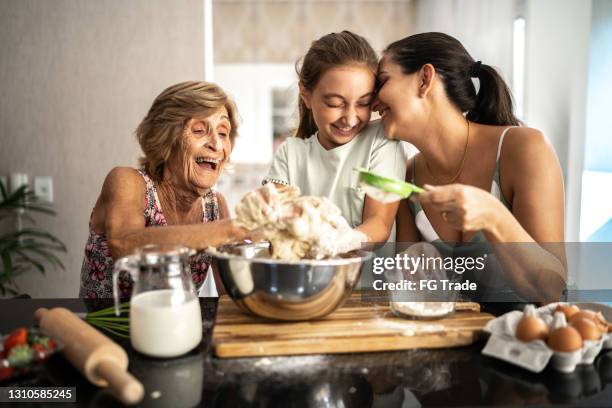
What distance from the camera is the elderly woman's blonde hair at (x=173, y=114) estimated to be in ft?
5.43

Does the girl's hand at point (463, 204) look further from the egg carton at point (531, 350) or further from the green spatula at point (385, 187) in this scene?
the egg carton at point (531, 350)

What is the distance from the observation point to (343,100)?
1.53m

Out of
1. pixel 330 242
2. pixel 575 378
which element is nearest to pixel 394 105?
pixel 330 242

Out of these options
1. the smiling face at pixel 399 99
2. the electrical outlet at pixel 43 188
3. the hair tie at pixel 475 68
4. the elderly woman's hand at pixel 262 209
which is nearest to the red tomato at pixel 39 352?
the elderly woman's hand at pixel 262 209

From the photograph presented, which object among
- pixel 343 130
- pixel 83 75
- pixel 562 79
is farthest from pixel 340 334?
pixel 562 79

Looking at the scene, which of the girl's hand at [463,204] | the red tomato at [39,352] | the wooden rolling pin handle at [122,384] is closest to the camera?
the wooden rolling pin handle at [122,384]

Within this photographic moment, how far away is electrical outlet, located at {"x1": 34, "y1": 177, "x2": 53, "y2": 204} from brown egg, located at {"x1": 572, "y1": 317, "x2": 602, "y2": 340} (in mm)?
2442

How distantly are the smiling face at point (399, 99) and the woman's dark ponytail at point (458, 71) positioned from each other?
1.0 inches

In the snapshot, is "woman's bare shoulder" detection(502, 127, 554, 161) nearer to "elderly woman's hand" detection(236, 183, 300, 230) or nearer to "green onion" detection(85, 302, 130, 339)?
"elderly woman's hand" detection(236, 183, 300, 230)

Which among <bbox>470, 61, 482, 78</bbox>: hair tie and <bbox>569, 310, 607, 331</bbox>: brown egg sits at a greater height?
<bbox>470, 61, 482, 78</bbox>: hair tie

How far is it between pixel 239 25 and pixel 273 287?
15.2 feet

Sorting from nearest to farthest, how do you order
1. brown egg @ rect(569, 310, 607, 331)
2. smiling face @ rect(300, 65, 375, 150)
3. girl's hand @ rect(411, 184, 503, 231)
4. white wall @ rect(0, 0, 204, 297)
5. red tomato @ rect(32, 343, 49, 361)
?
1. red tomato @ rect(32, 343, 49, 361)
2. brown egg @ rect(569, 310, 607, 331)
3. girl's hand @ rect(411, 184, 503, 231)
4. smiling face @ rect(300, 65, 375, 150)
5. white wall @ rect(0, 0, 204, 297)

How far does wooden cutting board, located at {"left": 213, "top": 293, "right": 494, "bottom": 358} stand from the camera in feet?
3.20

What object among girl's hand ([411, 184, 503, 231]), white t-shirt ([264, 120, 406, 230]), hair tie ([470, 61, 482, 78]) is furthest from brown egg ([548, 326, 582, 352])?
hair tie ([470, 61, 482, 78])
